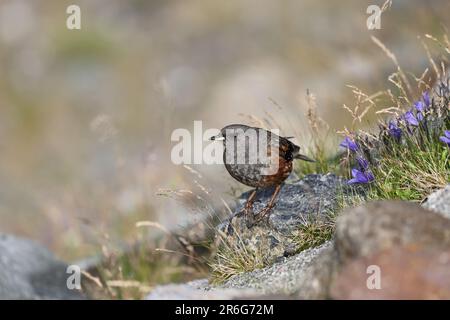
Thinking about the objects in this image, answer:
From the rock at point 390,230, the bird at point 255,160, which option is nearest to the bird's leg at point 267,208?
the bird at point 255,160

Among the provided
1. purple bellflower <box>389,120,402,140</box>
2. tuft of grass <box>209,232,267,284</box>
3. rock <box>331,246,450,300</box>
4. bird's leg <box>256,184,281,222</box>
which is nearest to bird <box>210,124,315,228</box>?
bird's leg <box>256,184,281,222</box>

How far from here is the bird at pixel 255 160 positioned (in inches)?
221

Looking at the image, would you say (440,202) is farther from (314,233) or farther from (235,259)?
(235,259)

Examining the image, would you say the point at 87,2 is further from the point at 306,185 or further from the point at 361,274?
the point at 361,274

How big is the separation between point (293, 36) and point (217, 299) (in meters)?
14.5

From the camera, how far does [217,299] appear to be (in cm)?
436

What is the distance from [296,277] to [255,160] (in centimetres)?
117

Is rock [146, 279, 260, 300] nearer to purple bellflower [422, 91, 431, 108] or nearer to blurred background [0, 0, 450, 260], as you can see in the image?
purple bellflower [422, 91, 431, 108]

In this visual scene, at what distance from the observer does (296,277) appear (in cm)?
475

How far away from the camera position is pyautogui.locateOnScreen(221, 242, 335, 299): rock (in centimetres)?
411

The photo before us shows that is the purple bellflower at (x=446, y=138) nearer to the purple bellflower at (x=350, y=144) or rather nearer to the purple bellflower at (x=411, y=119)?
the purple bellflower at (x=411, y=119)

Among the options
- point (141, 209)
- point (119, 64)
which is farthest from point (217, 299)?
point (119, 64)

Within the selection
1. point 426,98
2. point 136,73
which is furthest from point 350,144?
point 136,73
